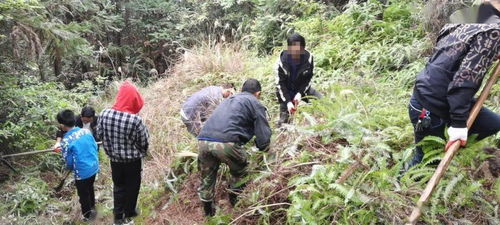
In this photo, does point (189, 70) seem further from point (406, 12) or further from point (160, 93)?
point (406, 12)

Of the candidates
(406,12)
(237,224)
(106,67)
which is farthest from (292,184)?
(106,67)

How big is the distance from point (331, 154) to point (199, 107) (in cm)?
Answer: 211

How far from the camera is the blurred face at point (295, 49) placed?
5.24m

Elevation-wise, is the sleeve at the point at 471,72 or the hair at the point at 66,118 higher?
the sleeve at the point at 471,72

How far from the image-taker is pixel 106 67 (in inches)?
525

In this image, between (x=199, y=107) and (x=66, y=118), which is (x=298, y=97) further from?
(x=66, y=118)

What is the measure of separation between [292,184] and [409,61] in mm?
4082

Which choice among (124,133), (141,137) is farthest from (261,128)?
(124,133)

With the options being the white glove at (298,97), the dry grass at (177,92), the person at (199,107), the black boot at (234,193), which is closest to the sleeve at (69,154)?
the dry grass at (177,92)

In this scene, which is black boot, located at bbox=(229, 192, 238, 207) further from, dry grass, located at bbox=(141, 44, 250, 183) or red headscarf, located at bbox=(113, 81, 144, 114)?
dry grass, located at bbox=(141, 44, 250, 183)

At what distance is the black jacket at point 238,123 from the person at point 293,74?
1253 mm

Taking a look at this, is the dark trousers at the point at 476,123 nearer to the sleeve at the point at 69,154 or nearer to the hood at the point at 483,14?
the hood at the point at 483,14

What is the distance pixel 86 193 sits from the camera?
5434 mm

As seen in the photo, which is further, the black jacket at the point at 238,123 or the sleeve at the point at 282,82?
the sleeve at the point at 282,82
